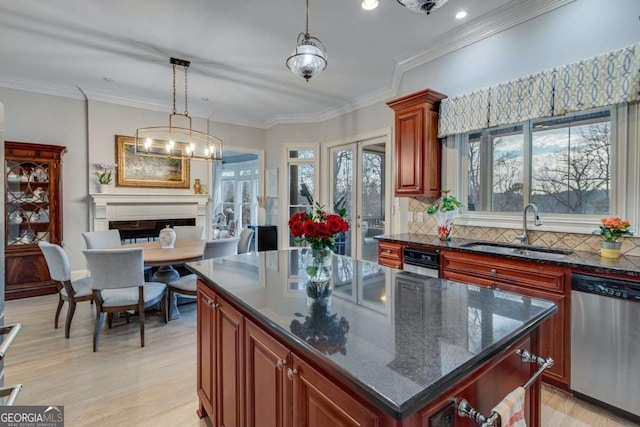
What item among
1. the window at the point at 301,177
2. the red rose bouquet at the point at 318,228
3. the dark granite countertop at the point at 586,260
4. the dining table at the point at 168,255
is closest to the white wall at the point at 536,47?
the dark granite countertop at the point at 586,260

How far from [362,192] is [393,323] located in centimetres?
424

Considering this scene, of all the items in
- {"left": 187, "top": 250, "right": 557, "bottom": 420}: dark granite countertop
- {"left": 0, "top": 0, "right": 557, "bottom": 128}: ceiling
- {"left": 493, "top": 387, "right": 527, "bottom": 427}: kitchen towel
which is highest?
{"left": 0, "top": 0, "right": 557, "bottom": 128}: ceiling

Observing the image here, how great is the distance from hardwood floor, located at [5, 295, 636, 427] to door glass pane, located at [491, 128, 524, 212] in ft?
5.48

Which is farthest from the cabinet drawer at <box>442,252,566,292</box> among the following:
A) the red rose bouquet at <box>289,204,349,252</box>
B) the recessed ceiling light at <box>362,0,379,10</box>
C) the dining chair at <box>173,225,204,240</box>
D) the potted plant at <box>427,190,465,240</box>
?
the dining chair at <box>173,225,204,240</box>

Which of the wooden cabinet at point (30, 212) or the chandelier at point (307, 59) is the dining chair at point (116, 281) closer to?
the chandelier at point (307, 59)

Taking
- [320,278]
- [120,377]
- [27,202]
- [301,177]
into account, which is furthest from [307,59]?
[27,202]

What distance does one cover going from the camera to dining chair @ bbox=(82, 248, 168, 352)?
2711mm

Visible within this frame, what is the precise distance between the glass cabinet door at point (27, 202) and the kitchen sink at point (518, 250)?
17.7 ft

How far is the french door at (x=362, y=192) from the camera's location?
4895 millimetres

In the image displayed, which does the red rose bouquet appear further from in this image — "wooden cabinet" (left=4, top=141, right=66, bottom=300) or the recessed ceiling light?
"wooden cabinet" (left=4, top=141, right=66, bottom=300)

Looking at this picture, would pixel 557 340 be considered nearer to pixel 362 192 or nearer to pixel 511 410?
pixel 511 410

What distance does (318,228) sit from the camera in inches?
59.4

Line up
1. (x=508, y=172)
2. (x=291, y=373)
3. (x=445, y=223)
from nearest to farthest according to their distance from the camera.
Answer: (x=291, y=373), (x=508, y=172), (x=445, y=223)

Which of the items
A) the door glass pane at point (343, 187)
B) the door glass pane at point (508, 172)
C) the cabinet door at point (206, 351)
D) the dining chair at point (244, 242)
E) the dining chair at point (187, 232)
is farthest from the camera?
the door glass pane at point (343, 187)
